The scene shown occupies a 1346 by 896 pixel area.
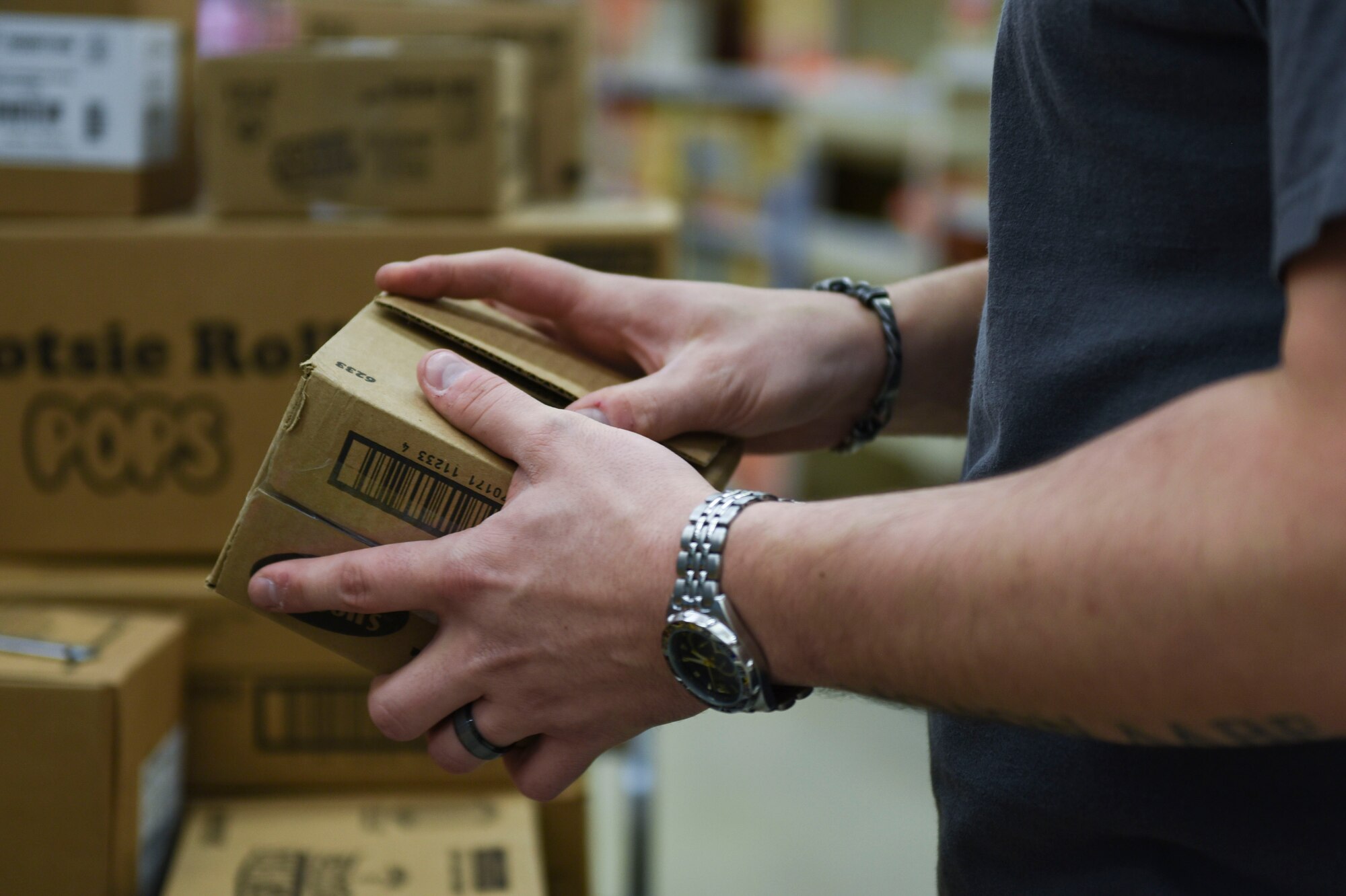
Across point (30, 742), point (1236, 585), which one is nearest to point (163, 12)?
point (30, 742)

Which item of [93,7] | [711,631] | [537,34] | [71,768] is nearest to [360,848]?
[71,768]

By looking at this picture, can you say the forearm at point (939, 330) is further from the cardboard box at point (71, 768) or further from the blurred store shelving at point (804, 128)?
the blurred store shelving at point (804, 128)

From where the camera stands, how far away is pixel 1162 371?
58 centimetres

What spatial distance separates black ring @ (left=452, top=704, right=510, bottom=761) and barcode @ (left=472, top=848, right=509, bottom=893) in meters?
0.50

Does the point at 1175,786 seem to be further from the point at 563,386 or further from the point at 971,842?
the point at 563,386

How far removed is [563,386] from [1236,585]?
460 millimetres

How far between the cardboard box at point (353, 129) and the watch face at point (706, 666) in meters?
0.93

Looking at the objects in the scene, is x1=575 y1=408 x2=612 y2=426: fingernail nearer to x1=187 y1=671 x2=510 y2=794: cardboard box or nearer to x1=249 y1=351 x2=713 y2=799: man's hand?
x1=249 y1=351 x2=713 y2=799: man's hand

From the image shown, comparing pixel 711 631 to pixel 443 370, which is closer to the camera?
pixel 711 631

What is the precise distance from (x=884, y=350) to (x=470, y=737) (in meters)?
0.43

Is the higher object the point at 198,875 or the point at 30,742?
the point at 30,742

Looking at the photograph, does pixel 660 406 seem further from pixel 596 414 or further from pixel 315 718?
pixel 315 718

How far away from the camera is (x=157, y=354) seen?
51.4 inches

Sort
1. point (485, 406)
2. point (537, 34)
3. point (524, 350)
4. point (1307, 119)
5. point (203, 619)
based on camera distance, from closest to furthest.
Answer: point (1307, 119)
point (485, 406)
point (524, 350)
point (203, 619)
point (537, 34)
